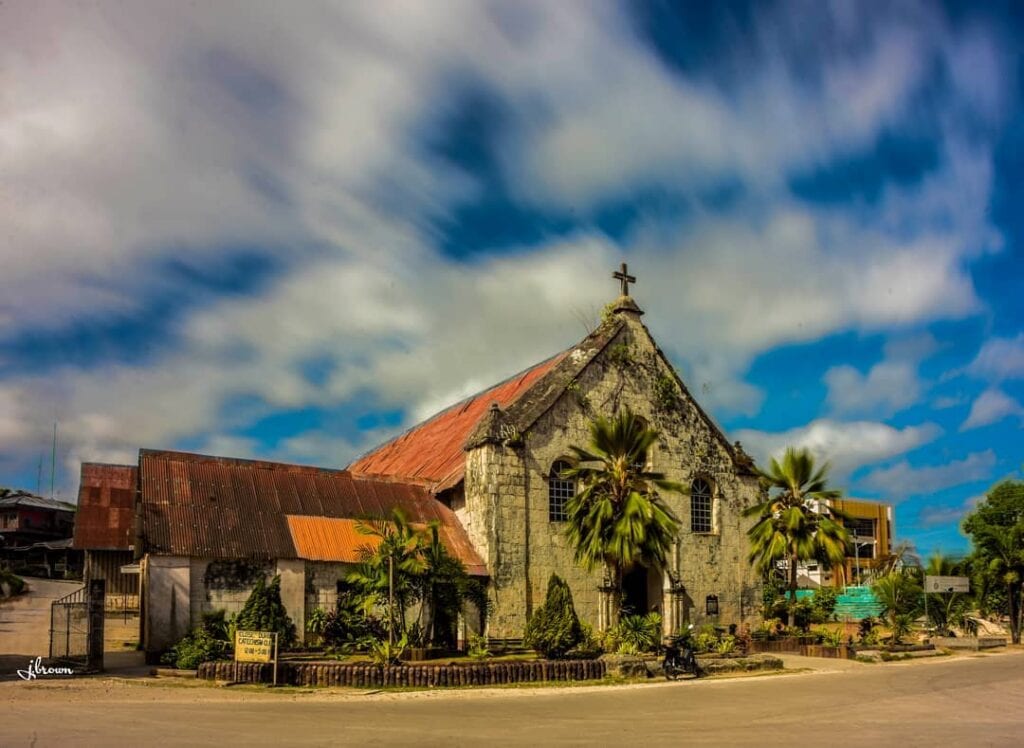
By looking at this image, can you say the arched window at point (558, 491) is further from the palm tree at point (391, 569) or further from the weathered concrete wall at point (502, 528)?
the palm tree at point (391, 569)

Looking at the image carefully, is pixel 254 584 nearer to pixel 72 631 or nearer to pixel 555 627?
pixel 72 631

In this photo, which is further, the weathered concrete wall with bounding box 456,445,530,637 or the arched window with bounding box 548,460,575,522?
the arched window with bounding box 548,460,575,522

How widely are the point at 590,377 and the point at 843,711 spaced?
53.6ft

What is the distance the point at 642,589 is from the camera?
32.1 metres

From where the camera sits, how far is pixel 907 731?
46.5 feet

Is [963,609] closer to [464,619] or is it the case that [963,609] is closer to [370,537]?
[464,619]

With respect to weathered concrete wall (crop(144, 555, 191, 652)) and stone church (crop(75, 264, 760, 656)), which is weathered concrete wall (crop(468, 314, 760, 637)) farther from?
weathered concrete wall (crop(144, 555, 191, 652))

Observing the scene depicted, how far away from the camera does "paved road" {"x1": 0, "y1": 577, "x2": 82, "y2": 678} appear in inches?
974

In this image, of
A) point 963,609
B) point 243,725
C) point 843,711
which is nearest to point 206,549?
point 243,725

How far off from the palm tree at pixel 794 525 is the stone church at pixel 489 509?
4.20ft

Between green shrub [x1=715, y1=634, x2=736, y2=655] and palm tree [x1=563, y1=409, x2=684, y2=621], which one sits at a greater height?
palm tree [x1=563, y1=409, x2=684, y2=621]

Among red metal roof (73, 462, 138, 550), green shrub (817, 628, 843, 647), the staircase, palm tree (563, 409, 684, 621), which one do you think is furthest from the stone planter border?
red metal roof (73, 462, 138, 550)

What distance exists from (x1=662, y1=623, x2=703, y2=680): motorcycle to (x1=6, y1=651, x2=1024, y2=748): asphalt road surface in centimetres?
100

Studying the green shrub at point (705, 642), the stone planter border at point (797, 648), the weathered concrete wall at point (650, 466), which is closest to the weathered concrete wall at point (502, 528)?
the weathered concrete wall at point (650, 466)
